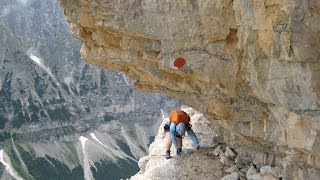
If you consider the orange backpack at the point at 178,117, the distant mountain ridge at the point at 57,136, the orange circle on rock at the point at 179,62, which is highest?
the orange circle on rock at the point at 179,62

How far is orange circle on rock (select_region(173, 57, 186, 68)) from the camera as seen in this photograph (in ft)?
54.4

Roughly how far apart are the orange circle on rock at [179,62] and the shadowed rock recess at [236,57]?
0.50 ft

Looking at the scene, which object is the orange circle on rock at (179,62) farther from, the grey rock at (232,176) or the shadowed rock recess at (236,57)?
the grey rock at (232,176)

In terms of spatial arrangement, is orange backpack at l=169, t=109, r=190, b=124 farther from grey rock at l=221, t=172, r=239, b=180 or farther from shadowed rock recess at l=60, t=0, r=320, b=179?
grey rock at l=221, t=172, r=239, b=180

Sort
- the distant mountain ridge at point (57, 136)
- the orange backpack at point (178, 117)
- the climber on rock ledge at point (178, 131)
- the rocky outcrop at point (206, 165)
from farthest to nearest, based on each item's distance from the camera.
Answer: the distant mountain ridge at point (57, 136) < the orange backpack at point (178, 117) < the climber on rock ledge at point (178, 131) < the rocky outcrop at point (206, 165)

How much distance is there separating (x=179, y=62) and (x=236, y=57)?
1984 millimetres

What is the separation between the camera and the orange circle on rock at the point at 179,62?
16.6 metres

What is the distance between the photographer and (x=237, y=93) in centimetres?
1716

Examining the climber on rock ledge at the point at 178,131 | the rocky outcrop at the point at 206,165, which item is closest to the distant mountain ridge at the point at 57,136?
the rocky outcrop at the point at 206,165

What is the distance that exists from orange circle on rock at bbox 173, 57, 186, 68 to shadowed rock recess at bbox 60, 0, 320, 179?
15cm

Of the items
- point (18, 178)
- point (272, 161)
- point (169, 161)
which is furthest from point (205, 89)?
point (18, 178)

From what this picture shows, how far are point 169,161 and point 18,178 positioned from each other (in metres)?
141

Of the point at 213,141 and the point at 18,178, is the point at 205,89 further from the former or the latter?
the point at 18,178

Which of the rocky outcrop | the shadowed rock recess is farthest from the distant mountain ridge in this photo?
the shadowed rock recess
